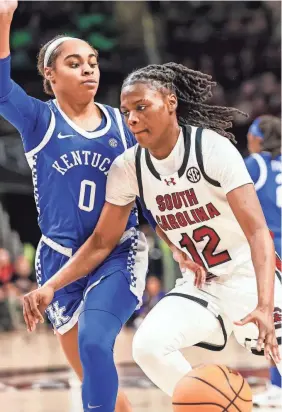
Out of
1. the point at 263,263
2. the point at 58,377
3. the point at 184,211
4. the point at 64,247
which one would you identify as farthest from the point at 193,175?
the point at 58,377

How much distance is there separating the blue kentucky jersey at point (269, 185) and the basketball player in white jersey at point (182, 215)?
2153mm

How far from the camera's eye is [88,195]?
174 inches

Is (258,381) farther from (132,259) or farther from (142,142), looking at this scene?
(142,142)

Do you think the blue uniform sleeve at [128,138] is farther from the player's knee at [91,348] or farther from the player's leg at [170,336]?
the player's knee at [91,348]

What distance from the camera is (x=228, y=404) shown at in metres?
3.76

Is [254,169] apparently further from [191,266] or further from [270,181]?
[191,266]

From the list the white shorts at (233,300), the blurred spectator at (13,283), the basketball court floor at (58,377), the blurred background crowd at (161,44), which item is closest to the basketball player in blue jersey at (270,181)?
the basketball court floor at (58,377)

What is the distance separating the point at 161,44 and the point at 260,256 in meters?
14.0

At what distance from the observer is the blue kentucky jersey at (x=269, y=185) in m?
6.49

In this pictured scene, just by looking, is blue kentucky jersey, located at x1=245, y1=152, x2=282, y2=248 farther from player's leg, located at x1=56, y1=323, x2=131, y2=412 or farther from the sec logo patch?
the sec logo patch

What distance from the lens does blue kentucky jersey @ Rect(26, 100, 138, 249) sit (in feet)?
14.5

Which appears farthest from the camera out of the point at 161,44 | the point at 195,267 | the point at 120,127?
the point at 161,44

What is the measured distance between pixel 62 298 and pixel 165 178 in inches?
37.1

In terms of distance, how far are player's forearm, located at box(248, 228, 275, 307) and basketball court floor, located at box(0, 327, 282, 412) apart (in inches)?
98.7
